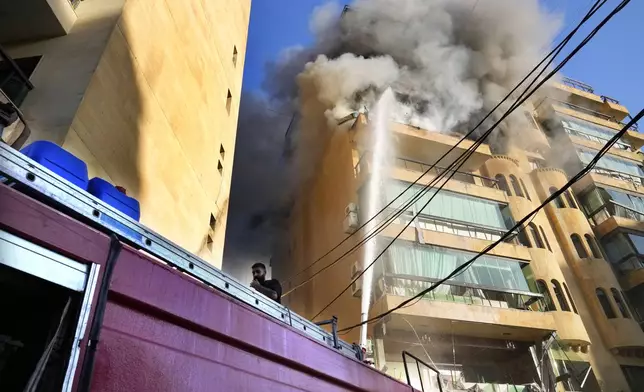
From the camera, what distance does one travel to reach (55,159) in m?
3.74

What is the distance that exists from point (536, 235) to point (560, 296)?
368 cm

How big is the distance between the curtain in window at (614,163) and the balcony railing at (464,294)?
16339 mm

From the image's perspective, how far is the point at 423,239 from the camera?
16.6 m

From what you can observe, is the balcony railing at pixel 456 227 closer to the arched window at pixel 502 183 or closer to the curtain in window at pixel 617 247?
the arched window at pixel 502 183

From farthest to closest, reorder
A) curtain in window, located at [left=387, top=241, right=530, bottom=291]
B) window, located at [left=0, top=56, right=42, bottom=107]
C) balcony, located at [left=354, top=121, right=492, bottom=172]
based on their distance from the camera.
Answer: balcony, located at [left=354, top=121, right=492, bottom=172]
curtain in window, located at [left=387, top=241, right=530, bottom=291]
window, located at [left=0, top=56, right=42, bottom=107]

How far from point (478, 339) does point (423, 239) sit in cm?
438

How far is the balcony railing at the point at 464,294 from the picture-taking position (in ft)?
49.3

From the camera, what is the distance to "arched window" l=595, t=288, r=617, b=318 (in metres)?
20.5

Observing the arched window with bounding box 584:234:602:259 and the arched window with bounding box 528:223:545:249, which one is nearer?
the arched window with bounding box 528:223:545:249

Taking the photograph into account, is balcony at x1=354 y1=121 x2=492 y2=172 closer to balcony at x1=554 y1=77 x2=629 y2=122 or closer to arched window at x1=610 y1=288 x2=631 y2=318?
arched window at x1=610 y1=288 x2=631 y2=318

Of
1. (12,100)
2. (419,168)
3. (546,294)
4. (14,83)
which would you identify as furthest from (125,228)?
(546,294)

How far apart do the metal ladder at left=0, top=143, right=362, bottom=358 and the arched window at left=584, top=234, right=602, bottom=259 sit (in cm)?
2347

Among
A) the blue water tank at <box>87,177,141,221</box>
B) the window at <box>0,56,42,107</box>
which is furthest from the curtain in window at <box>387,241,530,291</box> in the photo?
the window at <box>0,56,42,107</box>

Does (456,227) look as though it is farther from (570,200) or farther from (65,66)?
(65,66)
